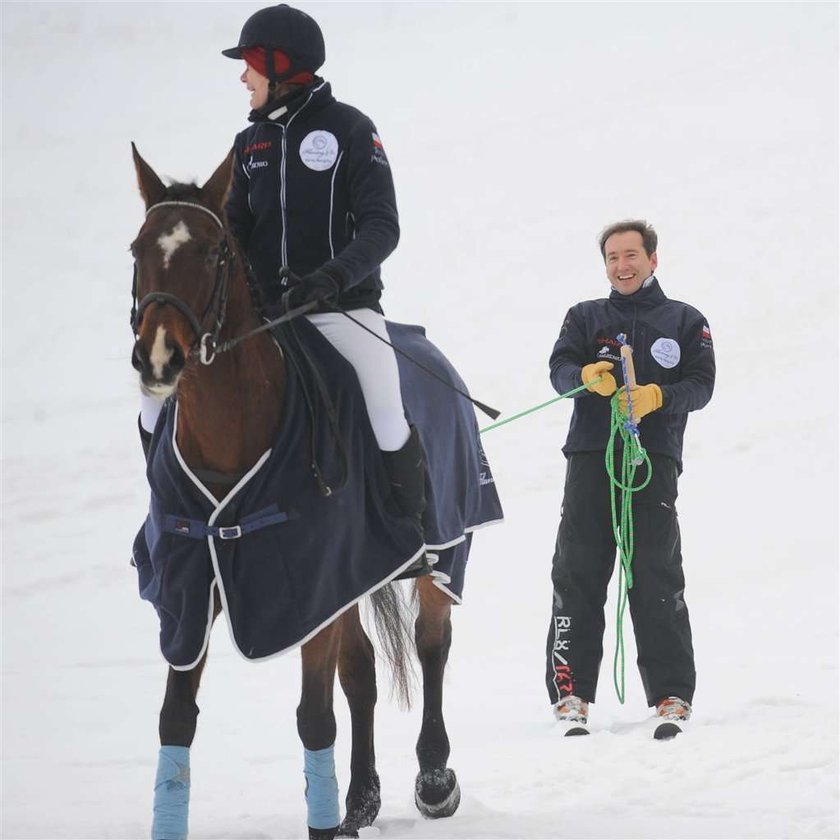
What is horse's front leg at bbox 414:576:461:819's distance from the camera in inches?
160

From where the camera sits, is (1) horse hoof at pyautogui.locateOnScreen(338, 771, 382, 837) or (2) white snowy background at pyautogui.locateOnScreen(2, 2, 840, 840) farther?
(2) white snowy background at pyautogui.locateOnScreen(2, 2, 840, 840)

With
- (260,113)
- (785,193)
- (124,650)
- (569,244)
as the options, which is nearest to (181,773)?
(260,113)

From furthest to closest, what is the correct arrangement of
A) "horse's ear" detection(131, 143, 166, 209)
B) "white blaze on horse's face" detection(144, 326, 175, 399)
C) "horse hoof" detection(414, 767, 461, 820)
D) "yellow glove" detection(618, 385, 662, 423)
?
"yellow glove" detection(618, 385, 662, 423) < "horse hoof" detection(414, 767, 461, 820) < "horse's ear" detection(131, 143, 166, 209) < "white blaze on horse's face" detection(144, 326, 175, 399)

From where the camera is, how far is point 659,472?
493 cm

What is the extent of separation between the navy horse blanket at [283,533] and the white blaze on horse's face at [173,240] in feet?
1.68

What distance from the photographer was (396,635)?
4.52 m

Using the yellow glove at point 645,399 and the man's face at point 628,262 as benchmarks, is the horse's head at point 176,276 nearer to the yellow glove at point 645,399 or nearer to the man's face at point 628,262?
the yellow glove at point 645,399

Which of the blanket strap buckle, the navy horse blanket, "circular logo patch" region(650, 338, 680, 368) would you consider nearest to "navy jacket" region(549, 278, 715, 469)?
"circular logo patch" region(650, 338, 680, 368)

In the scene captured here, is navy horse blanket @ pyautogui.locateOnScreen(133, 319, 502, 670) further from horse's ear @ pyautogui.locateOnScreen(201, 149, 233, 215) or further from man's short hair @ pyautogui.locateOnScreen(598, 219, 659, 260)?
man's short hair @ pyautogui.locateOnScreen(598, 219, 659, 260)

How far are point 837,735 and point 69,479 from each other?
331 inches

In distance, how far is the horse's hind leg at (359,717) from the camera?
3963 millimetres

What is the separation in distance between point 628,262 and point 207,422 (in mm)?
2322

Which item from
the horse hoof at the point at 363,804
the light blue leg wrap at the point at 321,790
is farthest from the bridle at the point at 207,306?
the horse hoof at the point at 363,804

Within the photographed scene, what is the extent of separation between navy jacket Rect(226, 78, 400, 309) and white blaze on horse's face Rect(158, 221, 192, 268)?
0.62 metres
